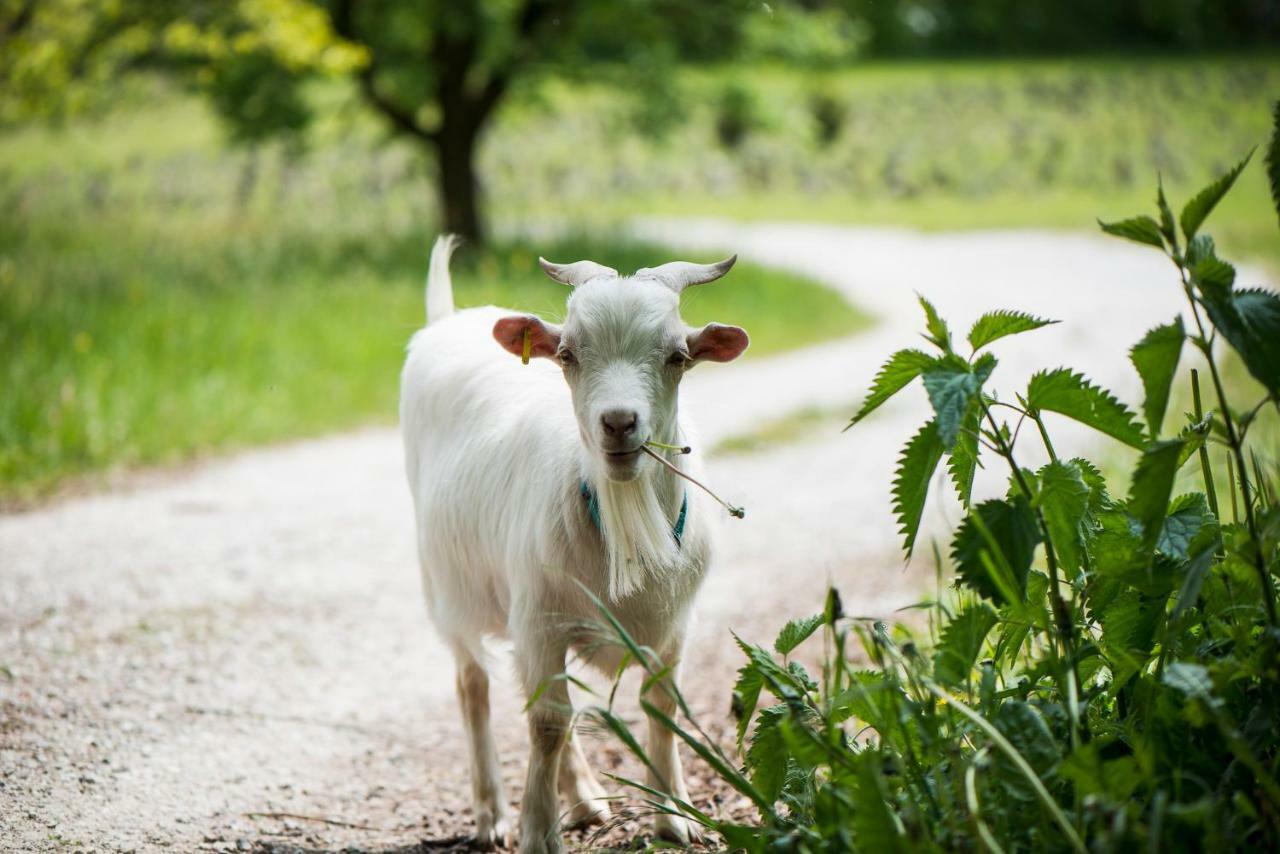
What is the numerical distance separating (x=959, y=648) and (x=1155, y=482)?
562 millimetres

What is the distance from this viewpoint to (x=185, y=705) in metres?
4.58

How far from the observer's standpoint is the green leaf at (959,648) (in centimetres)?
257

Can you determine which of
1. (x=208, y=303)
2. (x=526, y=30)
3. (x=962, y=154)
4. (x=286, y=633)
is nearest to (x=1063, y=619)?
(x=286, y=633)

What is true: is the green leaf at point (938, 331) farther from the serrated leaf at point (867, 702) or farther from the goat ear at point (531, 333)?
the goat ear at point (531, 333)

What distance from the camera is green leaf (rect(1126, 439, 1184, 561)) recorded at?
239 centimetres

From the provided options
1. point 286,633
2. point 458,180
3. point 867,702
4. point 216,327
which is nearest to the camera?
point 867,702

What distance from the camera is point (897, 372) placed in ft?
8.66

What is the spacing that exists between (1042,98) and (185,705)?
124 feet

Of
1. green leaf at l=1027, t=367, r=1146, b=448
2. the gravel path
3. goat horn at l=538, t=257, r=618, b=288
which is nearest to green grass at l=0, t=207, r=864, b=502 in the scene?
goat horn at l=538, t=257, r=618, b=288

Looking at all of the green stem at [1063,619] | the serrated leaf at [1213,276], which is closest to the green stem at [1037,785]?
the green stem at [1063,619]

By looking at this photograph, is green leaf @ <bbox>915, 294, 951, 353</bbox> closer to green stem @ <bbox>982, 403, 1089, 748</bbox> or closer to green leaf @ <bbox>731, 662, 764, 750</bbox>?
green stem @ <bbox>982, 403, 1089, 748</bbox>

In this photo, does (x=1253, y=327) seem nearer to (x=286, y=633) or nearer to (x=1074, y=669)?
(x=1074, y=669)

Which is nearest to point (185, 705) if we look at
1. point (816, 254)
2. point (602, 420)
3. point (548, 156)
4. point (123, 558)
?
point (123, 558)

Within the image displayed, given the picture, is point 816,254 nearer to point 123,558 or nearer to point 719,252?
point 719,252
